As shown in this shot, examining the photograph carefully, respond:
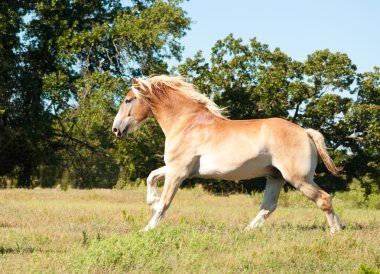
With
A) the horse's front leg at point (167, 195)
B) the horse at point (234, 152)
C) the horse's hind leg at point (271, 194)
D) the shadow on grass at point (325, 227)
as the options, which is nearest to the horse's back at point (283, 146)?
the horse at point (234, 152)

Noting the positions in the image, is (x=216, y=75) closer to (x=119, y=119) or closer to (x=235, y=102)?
(x=235, y=102)

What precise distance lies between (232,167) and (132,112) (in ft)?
6.97

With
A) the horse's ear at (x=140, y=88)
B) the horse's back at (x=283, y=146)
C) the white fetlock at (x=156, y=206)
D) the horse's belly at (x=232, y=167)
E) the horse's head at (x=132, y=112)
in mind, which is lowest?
the white fetlock at (x=156, y=206)

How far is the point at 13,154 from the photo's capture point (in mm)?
31453

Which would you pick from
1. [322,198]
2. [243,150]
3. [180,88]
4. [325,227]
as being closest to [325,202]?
[322,198]

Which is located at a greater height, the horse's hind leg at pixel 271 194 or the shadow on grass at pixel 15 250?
the horse's hind leg at pixel 271 194

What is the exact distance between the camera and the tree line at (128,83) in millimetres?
27875

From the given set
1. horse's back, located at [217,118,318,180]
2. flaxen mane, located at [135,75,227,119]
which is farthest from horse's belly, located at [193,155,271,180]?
flaxen mane, located at [135,75,227,119]

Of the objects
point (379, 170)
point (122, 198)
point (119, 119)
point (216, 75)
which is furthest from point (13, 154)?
point (119, 119)

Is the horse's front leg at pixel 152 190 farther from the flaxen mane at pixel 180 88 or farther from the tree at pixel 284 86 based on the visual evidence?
the tree at pixel 284 86

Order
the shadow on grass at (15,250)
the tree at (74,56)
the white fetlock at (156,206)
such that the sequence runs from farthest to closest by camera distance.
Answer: the tree at (74,56) < the white fetlock at (156,206) < the shadow on grass at (15,250)

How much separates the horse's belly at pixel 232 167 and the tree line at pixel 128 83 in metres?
15.7

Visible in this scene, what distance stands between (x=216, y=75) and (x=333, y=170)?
65.6ft

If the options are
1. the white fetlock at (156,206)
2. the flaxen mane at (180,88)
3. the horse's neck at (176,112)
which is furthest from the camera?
the flaxen mane at (180,88)
